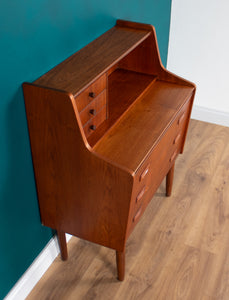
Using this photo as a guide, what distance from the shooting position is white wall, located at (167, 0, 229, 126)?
8.92ft

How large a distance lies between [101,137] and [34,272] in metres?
0.79

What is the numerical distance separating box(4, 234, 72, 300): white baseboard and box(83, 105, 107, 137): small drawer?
68 cm

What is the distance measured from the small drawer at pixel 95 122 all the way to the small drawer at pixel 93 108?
19 mm

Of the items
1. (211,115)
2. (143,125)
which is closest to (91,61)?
(143,125)

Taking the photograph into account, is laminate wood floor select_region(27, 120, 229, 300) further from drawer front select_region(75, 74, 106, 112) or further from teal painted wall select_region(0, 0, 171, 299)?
drawer front select_region(75, 74, 106, 112)

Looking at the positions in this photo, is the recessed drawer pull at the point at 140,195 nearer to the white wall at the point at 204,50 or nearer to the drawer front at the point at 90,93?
the drawer front at the point at 90,93

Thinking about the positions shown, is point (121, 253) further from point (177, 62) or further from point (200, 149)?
point (177, 62)

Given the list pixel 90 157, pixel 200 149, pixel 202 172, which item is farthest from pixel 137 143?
pixel 200 149

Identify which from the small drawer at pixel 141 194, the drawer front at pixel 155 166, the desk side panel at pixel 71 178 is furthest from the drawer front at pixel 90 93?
the small drawer at pixel 141 194

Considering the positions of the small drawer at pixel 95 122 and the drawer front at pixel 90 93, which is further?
the small drawer at pixel 95 122

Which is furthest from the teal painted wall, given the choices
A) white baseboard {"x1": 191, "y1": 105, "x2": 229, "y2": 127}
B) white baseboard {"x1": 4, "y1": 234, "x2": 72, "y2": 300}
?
white baseboard {"x1": 191, "y1": 105, "x2": 229, "y2": 127}

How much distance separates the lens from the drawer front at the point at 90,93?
1.48 m

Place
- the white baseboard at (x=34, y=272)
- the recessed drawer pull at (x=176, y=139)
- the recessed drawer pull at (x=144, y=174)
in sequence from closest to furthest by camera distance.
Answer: the recessed drawer pull at (x=144, y=174) < the white baseboard at (x=34, y=272) < the recessed drawer pull at (x=176, y=139)

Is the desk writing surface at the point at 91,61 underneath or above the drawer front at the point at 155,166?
above
